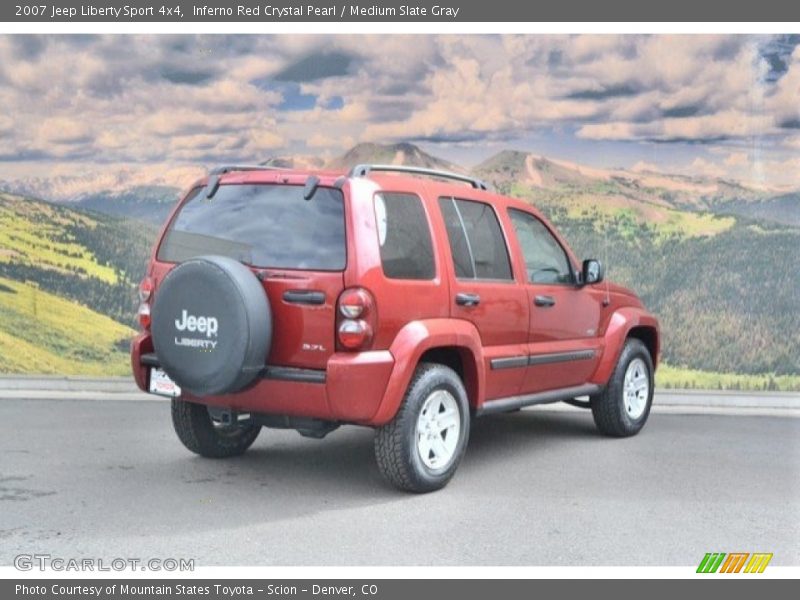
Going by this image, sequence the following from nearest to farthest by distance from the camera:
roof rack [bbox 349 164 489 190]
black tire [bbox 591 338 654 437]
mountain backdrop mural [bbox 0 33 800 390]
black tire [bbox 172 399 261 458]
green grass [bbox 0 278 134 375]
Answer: roof rack [bbox 349 164 489 190] < black tire [bbox 172 399 261 458] < black tire [bbox 591 338 654 437] < mountain backdrop mural [bbox 0 33 800 390] < green grass [bbox 0 278 134 375]

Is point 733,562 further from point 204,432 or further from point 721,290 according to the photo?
point 721,290

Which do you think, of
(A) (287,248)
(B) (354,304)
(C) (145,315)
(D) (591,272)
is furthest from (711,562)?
(C) (145,315)

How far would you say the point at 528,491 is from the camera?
6.45 meters

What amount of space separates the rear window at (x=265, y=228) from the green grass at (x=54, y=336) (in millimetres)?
5021

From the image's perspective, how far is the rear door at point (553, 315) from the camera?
7312mm

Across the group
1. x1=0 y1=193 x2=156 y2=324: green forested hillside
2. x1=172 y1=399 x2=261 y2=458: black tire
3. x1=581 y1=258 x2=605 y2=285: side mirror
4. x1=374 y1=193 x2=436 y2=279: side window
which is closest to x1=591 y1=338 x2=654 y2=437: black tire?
x1=581 y1=258 x2=605 y2=285: side mirror

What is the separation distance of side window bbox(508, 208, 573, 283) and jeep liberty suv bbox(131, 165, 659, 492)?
0.37ft

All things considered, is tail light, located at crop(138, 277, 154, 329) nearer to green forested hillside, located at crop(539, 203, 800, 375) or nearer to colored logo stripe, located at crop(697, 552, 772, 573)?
colored logo stripe, located at crop(697, 552, 772, 573)

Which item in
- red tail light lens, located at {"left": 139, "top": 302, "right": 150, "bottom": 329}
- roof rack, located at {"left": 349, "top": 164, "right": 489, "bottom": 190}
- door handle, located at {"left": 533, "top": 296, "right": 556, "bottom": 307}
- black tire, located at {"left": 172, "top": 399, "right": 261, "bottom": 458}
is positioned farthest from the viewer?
door handle, located at {"left": 533, "top": 296, "right": 556, "bottom": 307}

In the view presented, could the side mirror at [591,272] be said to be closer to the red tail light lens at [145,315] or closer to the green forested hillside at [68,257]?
the red tail light lens at [145,315]

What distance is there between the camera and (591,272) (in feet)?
25.5

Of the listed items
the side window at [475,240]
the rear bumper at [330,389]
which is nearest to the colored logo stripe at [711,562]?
the rear bumper at [330,389]

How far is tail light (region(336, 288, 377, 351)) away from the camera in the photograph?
227 inches

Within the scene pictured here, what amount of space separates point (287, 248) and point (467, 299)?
4.07 feet
